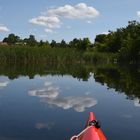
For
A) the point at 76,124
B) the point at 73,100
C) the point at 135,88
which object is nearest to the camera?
the point at 76,124

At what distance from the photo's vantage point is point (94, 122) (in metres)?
6.90

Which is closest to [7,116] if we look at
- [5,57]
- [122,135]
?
[122,135]

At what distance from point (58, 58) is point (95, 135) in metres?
44.9

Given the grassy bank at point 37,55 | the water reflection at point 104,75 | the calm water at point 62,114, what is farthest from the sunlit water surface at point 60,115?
the grassy bank at point 37,55

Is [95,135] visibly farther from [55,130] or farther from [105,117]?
[105,117]

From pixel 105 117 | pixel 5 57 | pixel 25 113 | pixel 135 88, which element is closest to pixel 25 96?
pixel 25 113

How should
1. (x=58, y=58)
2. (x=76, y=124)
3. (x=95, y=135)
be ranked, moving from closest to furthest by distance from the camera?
1. (x=95, y=135)
2. (x=76, y=124)
3. (x=58, y=58)

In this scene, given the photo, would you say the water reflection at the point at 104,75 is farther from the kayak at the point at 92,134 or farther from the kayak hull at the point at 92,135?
the kayak hull at the point at 92,135

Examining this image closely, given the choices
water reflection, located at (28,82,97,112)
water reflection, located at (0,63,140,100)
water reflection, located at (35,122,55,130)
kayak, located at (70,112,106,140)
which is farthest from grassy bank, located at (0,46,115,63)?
kayak, located at (70,112,106,140)

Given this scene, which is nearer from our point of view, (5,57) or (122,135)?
(122,135)

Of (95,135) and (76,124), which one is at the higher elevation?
(95,135)

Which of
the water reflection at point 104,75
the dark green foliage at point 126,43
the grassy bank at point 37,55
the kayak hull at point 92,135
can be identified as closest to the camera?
the kayak hull at point 92,135

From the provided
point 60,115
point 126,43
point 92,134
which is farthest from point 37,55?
point 92,134

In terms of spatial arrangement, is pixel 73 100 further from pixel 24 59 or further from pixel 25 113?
pixel 24 59
